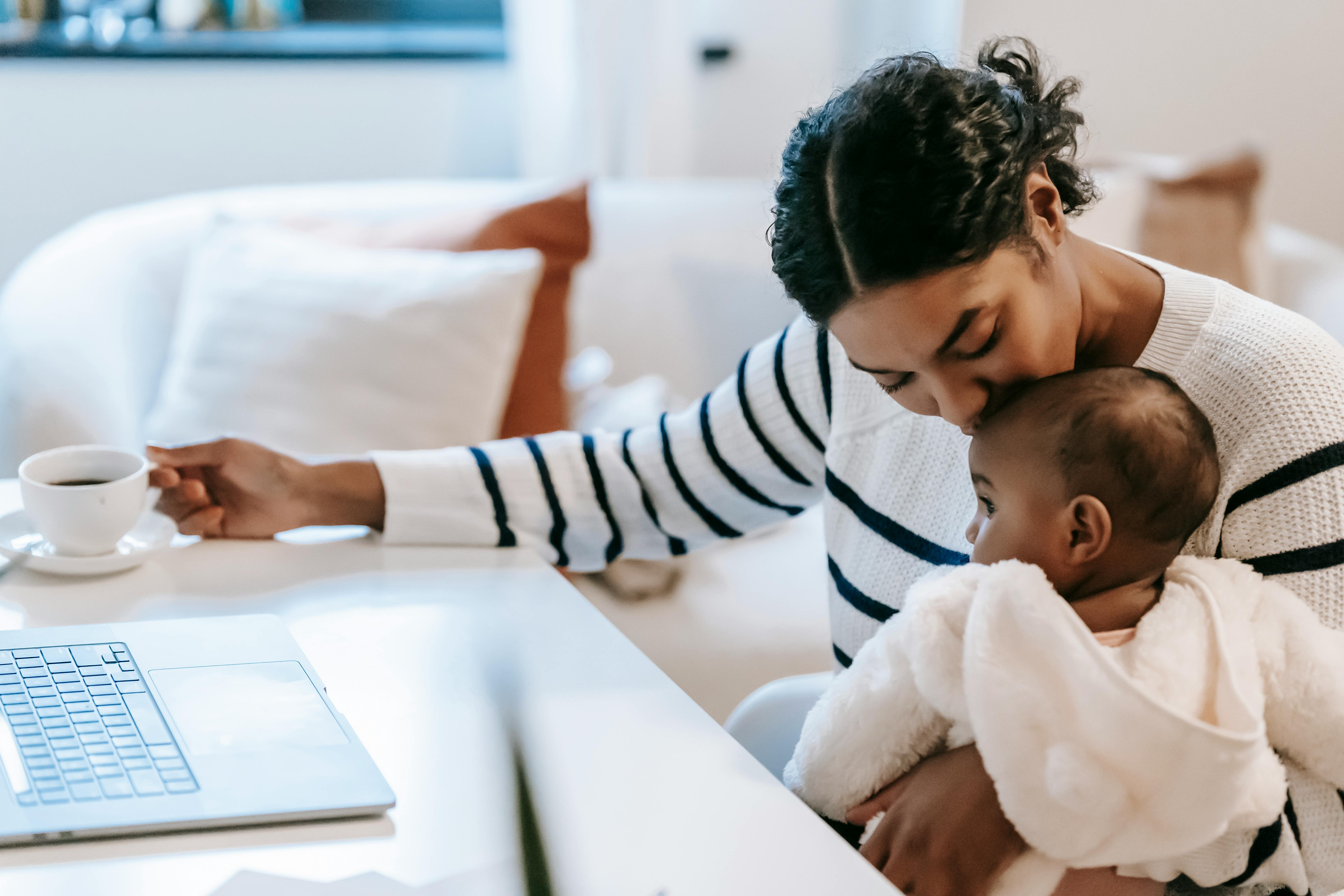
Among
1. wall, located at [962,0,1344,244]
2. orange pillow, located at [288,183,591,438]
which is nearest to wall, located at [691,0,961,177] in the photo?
wall, located at [962,0,1344,244]

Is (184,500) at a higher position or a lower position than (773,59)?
lower

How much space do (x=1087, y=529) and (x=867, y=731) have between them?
0.60 ft

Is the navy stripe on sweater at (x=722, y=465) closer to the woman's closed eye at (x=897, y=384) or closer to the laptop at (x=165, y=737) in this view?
the woman's closed eye at (x=897, y=384)

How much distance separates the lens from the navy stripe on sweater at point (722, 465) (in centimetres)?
109

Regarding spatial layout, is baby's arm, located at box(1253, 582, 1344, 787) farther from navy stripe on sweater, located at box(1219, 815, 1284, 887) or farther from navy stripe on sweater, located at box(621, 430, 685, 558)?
navy stripe on sweater, located at box(621, 430, 685, 558)

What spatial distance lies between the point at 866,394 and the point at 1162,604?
340 millimetres

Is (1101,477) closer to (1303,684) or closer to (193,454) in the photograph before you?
(1303,684)

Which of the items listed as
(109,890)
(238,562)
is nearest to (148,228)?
(238,562)

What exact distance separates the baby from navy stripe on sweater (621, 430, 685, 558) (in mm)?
375

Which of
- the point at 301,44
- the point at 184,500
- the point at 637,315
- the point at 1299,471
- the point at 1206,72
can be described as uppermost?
the point at 301,44

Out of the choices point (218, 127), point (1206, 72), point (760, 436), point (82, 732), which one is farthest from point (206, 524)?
point (1206, 72)

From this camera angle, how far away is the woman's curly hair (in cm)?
70

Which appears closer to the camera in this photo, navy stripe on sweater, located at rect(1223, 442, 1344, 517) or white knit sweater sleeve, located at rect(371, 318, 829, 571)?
navy stripe on sweater, located at rect(1223, 442, 1344, 517)

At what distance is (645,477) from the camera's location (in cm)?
112
